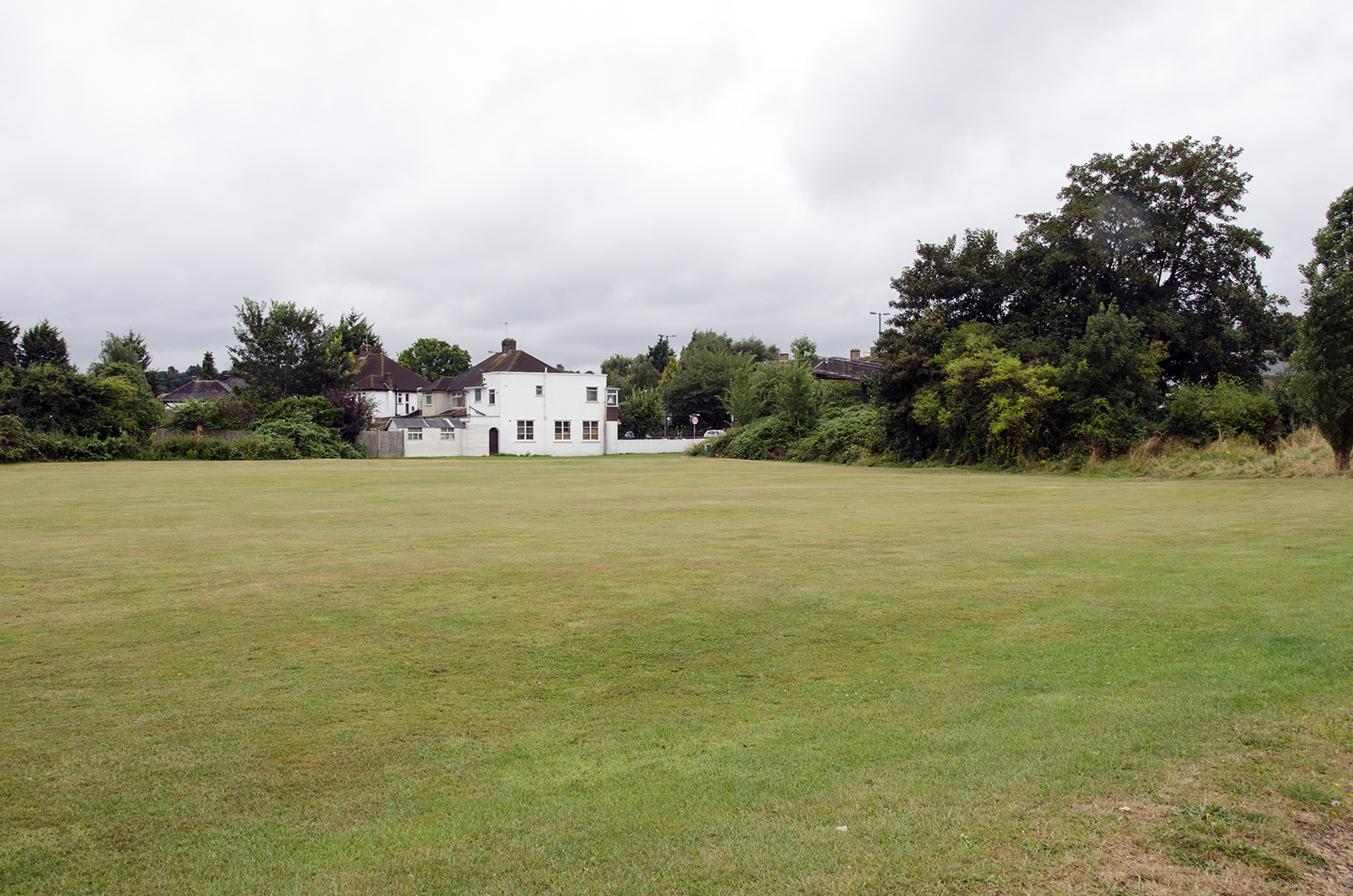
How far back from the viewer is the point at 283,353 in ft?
213

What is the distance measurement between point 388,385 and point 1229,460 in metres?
77.2

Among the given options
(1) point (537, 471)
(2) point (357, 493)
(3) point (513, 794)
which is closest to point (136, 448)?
(1) point (537, 471)

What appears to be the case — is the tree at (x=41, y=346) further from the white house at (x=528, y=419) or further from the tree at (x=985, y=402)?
the tree at (x=985, y=402)

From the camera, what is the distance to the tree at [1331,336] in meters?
24.3

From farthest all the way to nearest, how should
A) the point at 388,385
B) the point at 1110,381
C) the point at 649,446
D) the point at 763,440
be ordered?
the point at 388,385 < the point at 649,446 < the point at 763,440 < the point at 1110,381

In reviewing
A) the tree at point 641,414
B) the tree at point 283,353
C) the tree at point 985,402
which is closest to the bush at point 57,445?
the tree at point 283,353

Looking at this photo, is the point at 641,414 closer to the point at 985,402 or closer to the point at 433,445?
the point at 433,445

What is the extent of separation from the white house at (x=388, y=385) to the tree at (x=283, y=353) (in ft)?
68.2

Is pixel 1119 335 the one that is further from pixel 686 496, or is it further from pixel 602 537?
pixel 602 537

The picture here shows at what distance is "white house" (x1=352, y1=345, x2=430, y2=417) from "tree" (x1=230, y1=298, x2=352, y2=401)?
20.8m

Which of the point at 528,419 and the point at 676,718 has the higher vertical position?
the point at 528,419

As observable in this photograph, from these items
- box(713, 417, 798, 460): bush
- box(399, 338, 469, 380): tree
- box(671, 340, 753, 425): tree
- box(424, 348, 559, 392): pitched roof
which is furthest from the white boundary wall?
box(399, 338, 469, 380): tree

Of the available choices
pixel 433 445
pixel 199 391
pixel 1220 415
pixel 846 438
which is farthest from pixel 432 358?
pixel 1220 415

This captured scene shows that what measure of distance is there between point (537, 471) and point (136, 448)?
27428mm
